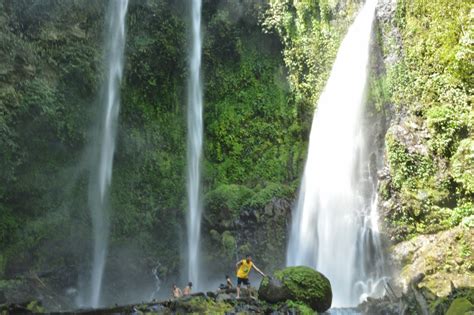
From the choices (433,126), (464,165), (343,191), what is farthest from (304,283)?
(433,126)

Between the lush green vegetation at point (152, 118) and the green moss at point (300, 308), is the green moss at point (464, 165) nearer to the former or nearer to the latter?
the green moss at point (300, 308)

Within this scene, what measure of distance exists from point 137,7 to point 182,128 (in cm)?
644

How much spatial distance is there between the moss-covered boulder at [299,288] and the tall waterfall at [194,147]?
7893 mm

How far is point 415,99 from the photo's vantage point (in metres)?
16.4

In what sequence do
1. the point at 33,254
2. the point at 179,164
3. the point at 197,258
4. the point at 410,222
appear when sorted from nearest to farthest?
the point at 410,222 < the point at 33,254 < the point at 197,258 < the point at 179,164

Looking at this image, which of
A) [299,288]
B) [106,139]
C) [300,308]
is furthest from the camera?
[106,139]

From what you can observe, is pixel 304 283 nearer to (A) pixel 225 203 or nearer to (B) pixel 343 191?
(B) pixel 343 191

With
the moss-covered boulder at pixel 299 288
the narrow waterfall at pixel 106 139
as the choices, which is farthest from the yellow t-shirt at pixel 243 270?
the narrow waterfall at pixel 106 139

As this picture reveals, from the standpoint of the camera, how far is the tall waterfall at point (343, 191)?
15867 mm

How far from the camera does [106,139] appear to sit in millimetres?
20672

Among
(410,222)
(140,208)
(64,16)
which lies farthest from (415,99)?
(64,16)

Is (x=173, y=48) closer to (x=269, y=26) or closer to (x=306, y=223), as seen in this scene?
(x=269, y=26)

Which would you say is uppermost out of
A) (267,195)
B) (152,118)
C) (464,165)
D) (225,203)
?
(152,118)

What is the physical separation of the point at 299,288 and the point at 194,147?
11.8m
